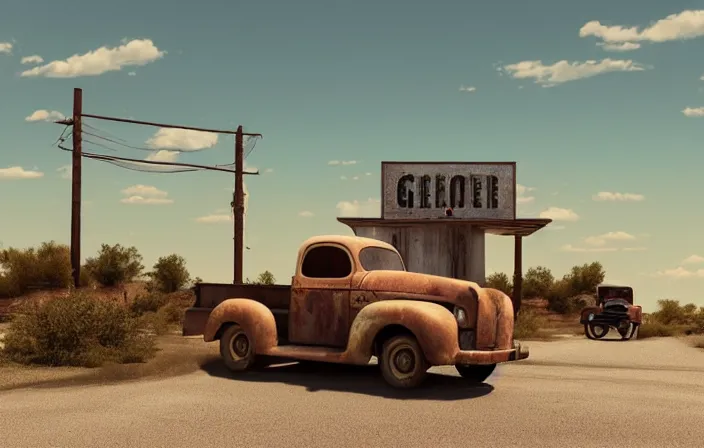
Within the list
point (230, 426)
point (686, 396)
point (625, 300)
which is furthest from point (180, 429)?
point (625, 300)

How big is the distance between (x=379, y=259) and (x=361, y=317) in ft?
5.20

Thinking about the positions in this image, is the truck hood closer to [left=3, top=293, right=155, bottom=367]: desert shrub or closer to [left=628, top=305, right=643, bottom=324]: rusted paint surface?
[left=3, top=293, right=155, bottom=367]: desert shrub

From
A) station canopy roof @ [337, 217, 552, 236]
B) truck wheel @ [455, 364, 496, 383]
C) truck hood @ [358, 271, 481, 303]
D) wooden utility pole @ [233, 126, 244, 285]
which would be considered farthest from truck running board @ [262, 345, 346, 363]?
wooden utility pole @ [233, 126, 244, 285]

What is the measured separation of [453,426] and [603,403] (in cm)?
278

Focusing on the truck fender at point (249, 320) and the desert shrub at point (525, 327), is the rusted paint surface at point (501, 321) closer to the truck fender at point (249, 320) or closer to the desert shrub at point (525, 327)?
the truck fender at point (249, 320)

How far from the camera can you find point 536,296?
39.4m

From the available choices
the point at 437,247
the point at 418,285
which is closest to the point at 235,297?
the point at 418,285

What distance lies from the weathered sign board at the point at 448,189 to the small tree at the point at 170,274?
1632 centimetres

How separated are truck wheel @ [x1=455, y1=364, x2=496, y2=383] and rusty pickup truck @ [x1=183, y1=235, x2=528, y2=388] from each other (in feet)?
0.05

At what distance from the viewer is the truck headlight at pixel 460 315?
420 inches

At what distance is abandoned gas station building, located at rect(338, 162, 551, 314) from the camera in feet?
80.4

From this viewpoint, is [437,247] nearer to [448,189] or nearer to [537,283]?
[448,189]

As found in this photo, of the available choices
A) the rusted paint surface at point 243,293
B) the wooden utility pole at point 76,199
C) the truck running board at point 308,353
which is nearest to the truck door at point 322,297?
the truck running board at point 308,353

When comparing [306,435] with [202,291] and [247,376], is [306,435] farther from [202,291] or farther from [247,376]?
[202,291]
